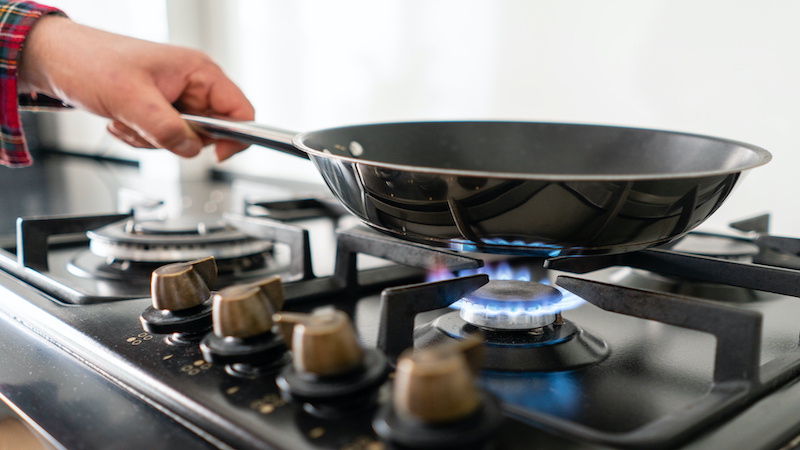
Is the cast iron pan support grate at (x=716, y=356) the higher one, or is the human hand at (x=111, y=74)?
the human hand at (x=111, y=74)

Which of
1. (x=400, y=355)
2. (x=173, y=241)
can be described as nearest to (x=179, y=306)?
(x=400, y=355)

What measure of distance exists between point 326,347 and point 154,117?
1.69 feet

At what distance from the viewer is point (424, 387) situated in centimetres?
22

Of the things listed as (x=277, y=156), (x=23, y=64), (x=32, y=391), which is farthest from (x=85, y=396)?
(x=277, y=156)

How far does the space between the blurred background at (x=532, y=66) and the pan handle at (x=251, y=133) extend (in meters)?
0.46

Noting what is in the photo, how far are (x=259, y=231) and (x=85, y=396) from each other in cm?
34

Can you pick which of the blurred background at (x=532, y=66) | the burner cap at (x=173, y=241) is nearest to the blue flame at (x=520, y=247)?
the burner cap at (x=173, y=241)

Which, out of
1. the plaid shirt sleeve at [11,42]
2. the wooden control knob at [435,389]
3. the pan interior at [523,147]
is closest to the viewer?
the wooden control knob at [435,389]

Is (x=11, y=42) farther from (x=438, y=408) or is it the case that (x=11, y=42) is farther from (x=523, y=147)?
(x=438, y=408)

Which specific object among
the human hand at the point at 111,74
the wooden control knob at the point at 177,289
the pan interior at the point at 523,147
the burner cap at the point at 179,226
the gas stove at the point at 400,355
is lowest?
the gas stove at the point at 400,355

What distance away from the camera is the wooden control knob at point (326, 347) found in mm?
267

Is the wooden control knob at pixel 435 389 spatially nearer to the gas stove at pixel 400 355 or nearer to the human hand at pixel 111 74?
the gas stove at pixel 400 355

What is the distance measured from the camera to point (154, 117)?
678 mm

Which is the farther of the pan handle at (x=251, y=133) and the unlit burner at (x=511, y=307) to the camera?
the pan handle at (x=251, y=133)
